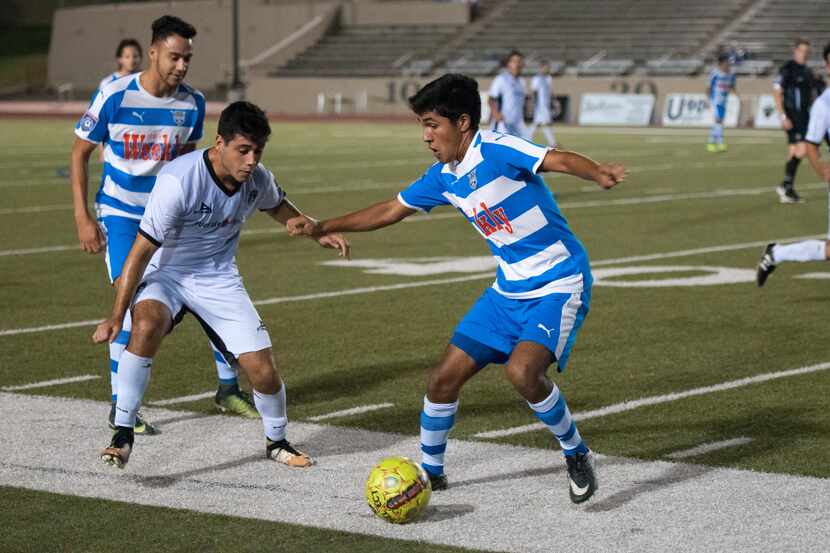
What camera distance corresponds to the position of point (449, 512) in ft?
19.1

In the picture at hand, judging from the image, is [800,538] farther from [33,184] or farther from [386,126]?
[386,126]

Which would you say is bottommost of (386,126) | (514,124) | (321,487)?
(386,126)

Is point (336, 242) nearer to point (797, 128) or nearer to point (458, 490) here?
point (458, 490)

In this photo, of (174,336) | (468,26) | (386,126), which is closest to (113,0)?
(468,26)

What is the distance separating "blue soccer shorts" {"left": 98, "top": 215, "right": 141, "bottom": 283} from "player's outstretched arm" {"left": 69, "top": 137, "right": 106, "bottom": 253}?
49 mm

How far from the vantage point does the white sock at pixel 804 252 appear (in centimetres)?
1081

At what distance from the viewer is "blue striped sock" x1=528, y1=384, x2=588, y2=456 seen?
5855 millimetres

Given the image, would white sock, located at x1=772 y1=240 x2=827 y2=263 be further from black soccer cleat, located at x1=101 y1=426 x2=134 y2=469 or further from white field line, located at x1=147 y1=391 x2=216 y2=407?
black soccer cleat, located at x1=101 y1=426 x2=134 y2=469

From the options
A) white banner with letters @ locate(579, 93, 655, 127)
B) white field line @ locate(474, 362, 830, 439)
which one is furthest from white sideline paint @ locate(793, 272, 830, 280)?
white banner with letters @ locate(579, 93, 655, 127)

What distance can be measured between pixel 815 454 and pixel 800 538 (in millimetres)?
1371

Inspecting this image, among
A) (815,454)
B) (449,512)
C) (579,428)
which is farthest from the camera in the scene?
(579,428)

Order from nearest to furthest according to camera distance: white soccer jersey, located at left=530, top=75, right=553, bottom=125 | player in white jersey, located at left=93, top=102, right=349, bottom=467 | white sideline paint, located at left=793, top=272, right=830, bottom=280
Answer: player in white jersey, located at left=93, top=102, right=349, bottom=467, white sideline paint, located at left=793, top=272, right=830, bottom=280, white soccer jersey, located at left=530, top=75, right=553, bottom=125

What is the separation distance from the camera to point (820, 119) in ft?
37.6

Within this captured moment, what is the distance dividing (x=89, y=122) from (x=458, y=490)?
2.94 m
